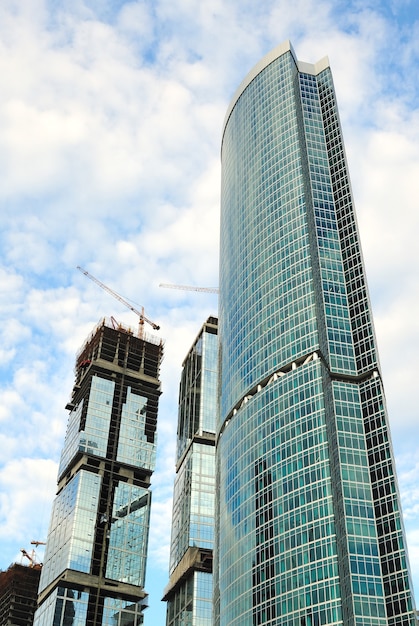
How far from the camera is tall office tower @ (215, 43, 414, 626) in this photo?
12012 cm

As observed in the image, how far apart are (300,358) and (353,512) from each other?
30483mm

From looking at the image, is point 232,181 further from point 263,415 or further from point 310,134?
point 263,415

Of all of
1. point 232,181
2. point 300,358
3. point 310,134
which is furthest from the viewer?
point 232,181

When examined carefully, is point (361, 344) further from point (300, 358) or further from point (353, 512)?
point (353, 512)

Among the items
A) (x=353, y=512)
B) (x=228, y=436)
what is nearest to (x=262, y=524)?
(x=353, y=512)

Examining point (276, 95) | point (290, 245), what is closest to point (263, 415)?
point (290, 245)

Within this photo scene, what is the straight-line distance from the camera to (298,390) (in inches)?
5468

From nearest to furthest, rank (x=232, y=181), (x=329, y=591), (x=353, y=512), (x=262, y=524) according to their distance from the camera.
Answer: (x=329, y=591)
(x=353, y=512)
(x=262, y=524)
(x=232, y=181)

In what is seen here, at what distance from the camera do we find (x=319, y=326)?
145000 millimetres

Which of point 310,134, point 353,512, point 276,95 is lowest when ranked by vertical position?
point 353,512

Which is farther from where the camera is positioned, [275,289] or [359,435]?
[275,289]

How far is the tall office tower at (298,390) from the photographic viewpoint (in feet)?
394

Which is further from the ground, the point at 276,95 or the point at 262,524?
the point at 276,95

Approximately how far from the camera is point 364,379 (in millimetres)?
142000
